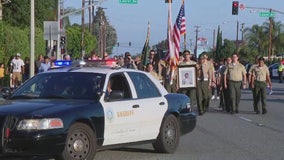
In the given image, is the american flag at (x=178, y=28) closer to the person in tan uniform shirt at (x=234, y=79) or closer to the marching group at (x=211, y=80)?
the marching group at (x=211, y=80)

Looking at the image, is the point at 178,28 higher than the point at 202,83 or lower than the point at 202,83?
higher

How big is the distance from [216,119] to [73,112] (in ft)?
31.2

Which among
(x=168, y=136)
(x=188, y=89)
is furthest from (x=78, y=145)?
(x=188, y=89)

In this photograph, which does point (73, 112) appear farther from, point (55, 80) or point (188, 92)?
point (188, 92)

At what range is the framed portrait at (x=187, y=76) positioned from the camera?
18812 mm

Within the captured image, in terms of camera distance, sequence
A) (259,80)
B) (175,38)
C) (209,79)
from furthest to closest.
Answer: (259,80), (175,38), (209,79)

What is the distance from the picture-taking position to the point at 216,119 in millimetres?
17953

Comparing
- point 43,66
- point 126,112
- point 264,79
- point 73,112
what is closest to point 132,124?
point 126,112

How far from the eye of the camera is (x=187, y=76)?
18.8 metres

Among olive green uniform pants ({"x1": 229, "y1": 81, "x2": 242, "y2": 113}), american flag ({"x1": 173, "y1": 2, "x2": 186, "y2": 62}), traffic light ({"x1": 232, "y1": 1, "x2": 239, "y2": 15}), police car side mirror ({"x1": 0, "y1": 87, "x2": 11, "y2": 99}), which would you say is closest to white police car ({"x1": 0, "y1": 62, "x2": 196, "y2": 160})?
police car side mirror ({"x1": 0, "y1": 87, "x2": 11, "y2": 99})

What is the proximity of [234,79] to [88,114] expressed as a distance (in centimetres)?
1133

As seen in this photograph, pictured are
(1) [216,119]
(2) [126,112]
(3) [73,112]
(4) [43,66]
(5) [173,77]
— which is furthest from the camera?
(4) [43,66]

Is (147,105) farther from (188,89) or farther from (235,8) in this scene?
(235,8)

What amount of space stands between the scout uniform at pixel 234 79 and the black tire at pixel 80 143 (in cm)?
1112
